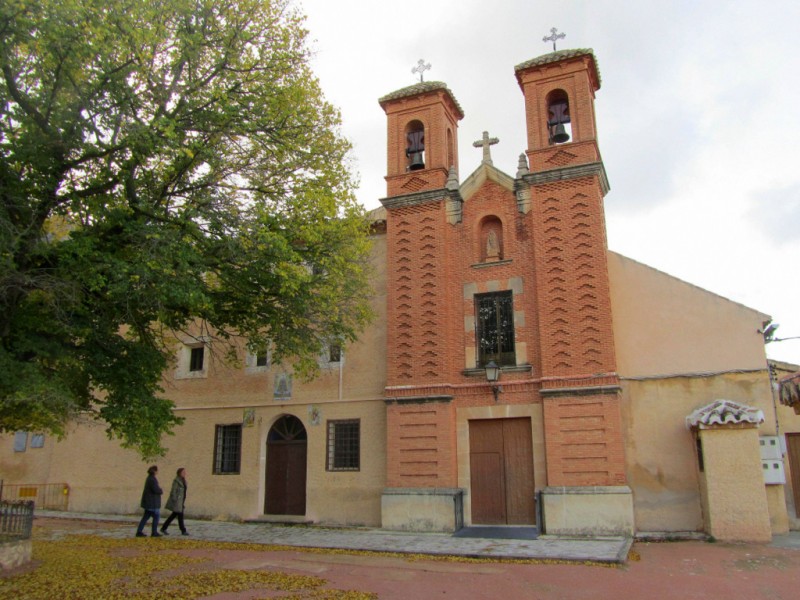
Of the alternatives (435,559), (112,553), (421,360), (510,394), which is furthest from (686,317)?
(112,553)

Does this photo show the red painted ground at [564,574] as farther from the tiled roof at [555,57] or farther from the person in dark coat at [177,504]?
the tiled roof at [555,57]

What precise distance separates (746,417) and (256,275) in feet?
33.8

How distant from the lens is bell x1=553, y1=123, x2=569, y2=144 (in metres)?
16.6

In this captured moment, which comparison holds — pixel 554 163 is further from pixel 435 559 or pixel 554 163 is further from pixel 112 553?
pixel 112 553

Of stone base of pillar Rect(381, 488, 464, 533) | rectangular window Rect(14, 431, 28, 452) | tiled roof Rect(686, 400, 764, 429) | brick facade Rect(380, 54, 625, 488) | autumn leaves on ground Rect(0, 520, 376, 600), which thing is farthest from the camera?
rectangular window Rect(14, 431, 28, 452)

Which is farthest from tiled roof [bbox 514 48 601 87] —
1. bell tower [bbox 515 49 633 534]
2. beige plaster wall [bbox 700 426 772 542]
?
beige plaster wall [bbox 700 426 772 542]

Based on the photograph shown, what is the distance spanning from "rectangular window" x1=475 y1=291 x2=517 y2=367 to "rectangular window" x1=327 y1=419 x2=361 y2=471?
12.7ft

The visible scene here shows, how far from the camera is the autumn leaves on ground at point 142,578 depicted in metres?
9.11

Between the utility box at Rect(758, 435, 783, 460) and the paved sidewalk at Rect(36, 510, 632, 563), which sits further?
the utility box at Rect(758, 435, 783, 460)

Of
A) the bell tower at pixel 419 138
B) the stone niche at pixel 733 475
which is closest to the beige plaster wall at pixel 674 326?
the stone niche at pixel 733 475

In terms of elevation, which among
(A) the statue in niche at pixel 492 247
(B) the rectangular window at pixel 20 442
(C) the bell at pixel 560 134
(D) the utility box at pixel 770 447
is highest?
(C) the bell at pixel 560 134

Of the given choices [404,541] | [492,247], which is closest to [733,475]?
[404,541]

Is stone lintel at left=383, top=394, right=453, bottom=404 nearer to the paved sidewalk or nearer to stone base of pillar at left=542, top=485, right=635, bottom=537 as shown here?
the paved sidewalk

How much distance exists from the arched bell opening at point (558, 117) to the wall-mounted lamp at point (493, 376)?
6.06 meters
